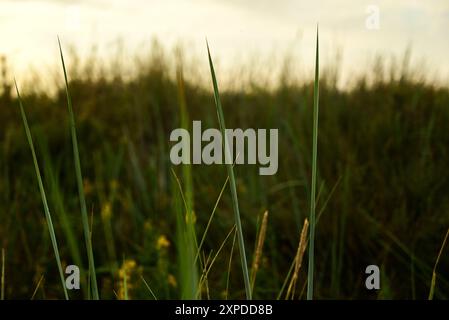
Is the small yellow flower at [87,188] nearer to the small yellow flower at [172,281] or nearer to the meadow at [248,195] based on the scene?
the meadow at [248,195]

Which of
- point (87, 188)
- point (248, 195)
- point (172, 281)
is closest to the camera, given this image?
point (172, 281)

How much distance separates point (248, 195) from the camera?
2822mm

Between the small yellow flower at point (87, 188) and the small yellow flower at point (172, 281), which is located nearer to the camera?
the small yellow flower at point (172, 281)

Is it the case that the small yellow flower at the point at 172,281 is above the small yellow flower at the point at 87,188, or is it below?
below

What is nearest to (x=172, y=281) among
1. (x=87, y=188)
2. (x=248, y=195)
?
(x=248, y=195)

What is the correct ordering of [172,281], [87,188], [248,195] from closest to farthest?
1. [172,281]
2. [248,195]
3. [87,188]

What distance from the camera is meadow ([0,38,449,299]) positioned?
2.22 meters

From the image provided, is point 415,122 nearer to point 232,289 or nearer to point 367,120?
point 367,120

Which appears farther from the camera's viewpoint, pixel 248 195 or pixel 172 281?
pixel 248 195

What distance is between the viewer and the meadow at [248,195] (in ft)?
7.30

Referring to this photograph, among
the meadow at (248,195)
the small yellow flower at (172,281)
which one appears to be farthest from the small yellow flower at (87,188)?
the small yellow flower at (172,281)

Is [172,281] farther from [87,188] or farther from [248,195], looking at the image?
[87,188]

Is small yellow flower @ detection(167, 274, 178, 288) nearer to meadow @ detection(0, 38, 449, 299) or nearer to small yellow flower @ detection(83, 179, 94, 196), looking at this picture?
meadow @ detection(0, 38, 449, 299)
